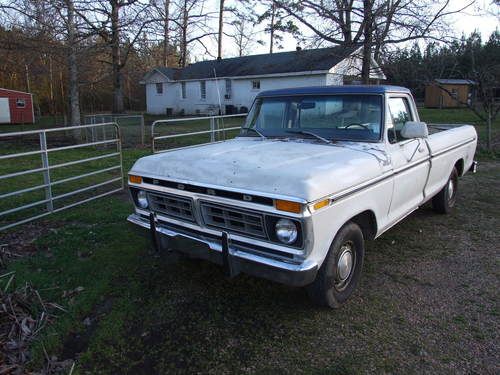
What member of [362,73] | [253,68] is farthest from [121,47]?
[253,68]

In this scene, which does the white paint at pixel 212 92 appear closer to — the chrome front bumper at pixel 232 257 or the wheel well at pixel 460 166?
the wheel well at pixel 460 166

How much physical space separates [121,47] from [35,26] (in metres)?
3.29

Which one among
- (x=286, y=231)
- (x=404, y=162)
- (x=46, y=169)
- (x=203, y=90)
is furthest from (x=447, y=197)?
(x=203, y=90)

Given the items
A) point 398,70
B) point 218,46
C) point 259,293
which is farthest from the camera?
point 218,46

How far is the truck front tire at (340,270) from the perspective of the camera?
3213 mm

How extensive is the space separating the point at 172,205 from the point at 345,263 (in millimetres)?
1539

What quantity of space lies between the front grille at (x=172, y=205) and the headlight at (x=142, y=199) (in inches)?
4.0

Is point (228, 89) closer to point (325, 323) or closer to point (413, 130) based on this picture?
point (413, 130)

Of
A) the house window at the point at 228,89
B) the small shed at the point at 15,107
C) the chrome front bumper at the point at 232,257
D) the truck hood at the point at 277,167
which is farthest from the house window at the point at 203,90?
the chrome front bumper at the point at 232,257

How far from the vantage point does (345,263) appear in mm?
3488

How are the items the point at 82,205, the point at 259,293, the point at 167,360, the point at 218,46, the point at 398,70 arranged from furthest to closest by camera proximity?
the point at 218,46, the point at 398,70, the point at 82,205, the point at 259,293, the point at 167,360

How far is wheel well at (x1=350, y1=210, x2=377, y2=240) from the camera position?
12.1ft

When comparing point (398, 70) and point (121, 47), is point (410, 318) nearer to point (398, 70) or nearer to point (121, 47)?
point (398, 70)

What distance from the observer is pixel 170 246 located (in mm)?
3551
